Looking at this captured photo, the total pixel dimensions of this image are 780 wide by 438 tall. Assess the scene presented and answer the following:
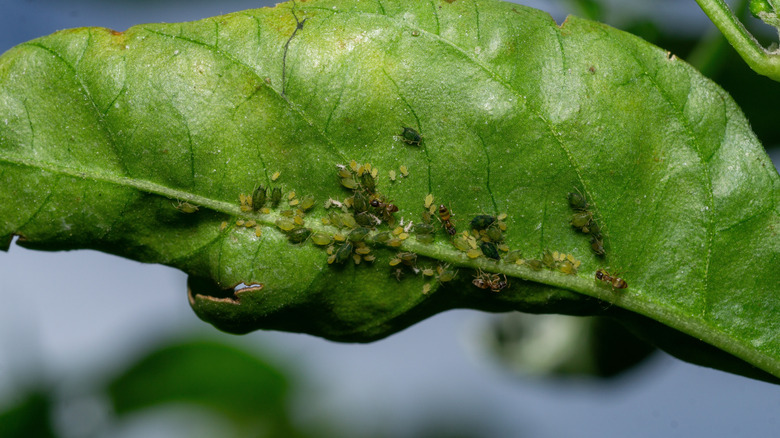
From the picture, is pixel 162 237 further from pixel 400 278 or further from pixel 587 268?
pixel 587 268

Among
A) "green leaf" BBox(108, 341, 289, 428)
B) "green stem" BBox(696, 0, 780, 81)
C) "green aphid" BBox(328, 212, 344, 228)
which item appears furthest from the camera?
"green leaf" BBox(108, 341, 289, 428)

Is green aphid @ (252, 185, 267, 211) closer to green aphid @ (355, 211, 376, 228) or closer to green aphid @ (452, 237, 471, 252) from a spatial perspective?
green aphid @ (355, 211, 376, 228)

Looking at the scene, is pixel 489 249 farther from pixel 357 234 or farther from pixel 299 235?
pixel 299 235

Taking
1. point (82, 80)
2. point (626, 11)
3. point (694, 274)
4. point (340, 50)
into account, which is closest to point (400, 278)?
point (340, 50)

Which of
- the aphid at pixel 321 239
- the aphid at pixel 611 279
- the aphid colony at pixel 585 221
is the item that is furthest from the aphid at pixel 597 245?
the aphid at pixel 321 239

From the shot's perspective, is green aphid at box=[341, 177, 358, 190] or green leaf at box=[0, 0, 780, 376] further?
green aphid at box=[341, 177, 358, 190]

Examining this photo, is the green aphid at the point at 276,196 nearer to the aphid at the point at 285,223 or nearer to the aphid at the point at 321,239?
the aphid at the point at 285,223

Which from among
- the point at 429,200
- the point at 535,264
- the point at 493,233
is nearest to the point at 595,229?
the point at 535,264

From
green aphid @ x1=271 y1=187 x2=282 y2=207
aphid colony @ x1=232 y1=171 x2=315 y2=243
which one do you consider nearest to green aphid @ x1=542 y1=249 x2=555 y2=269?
aphid colony @ x1=232 y1=171 x2=315 y2=243
